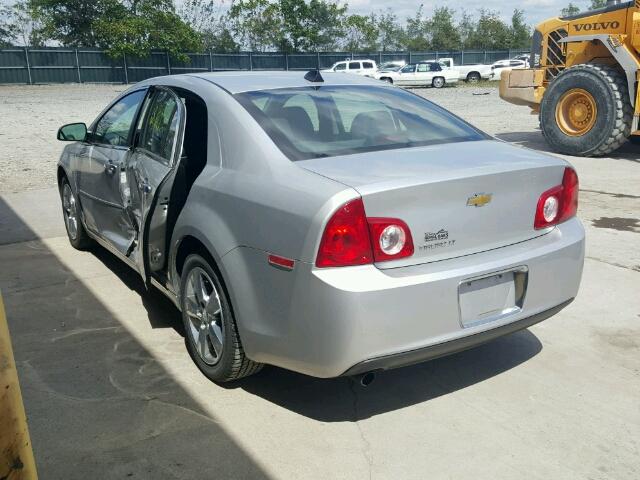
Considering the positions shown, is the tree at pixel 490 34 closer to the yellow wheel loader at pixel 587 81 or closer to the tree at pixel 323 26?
the tree at pixel 323 26

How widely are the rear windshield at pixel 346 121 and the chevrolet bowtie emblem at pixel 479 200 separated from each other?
1.92 ft

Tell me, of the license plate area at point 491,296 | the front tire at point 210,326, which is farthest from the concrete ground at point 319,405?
the license plate area at point 491,296

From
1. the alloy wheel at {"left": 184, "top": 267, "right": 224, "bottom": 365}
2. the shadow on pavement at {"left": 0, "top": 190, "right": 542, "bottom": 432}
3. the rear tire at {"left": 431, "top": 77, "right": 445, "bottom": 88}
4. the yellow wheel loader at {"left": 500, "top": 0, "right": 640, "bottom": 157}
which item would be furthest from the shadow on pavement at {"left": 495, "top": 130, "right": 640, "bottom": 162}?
the rear tire at {"left": 431, "top": 77, "right": 445, "bottom": 88}

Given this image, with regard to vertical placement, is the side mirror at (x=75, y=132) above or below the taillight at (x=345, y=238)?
above

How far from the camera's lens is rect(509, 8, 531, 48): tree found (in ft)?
222

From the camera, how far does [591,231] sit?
6.31 m

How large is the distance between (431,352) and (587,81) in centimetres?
884

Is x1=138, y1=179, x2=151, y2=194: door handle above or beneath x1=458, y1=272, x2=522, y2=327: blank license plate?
above

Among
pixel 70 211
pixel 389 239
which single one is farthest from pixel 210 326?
pixel 70 211

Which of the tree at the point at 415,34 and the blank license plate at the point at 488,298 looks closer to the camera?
the blank license plate at the point at 488,298

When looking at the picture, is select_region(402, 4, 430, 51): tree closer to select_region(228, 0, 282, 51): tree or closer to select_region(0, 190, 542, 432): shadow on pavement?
select_region(228, 0, 282, 51): tree

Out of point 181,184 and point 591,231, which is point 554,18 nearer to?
point 591,231

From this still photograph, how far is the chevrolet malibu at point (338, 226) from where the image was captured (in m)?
2.69

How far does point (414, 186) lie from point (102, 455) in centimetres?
181
